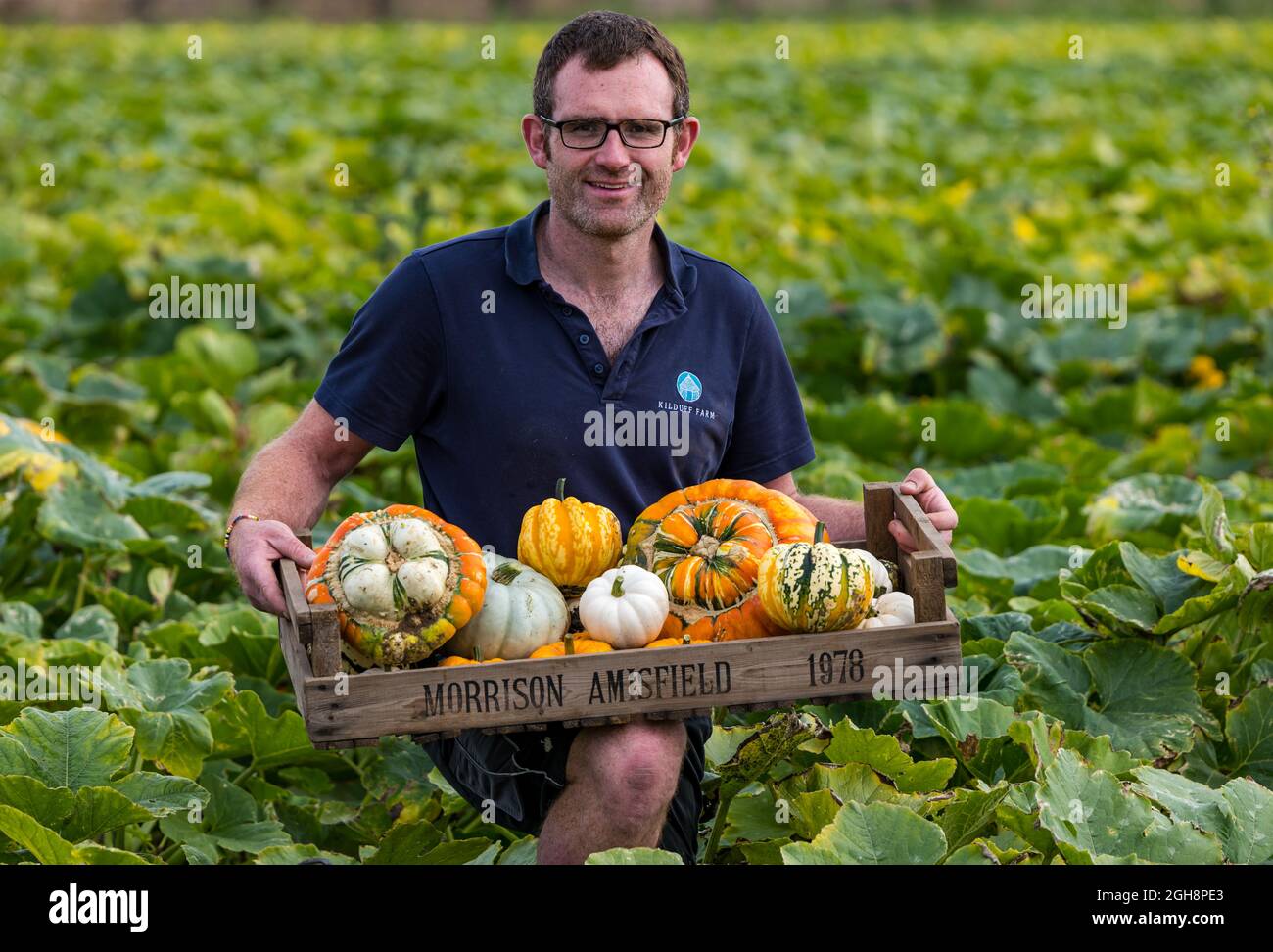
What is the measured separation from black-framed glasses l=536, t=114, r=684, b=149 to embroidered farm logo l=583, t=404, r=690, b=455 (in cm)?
48

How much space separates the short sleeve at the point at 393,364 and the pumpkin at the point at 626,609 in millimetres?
646

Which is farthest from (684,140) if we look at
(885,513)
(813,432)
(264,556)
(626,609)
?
(813,432)

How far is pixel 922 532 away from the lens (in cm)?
295

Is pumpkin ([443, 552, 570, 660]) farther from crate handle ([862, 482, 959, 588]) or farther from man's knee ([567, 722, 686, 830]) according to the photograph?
crate handle ([862, 482, 959, 588])

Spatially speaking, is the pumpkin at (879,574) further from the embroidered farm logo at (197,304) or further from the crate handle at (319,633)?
the embroidered farm logo at (197,304)

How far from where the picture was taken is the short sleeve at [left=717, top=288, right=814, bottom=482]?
3396 millimetres

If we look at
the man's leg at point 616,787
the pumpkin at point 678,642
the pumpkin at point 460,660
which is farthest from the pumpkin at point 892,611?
the pumpkin at point 460,660

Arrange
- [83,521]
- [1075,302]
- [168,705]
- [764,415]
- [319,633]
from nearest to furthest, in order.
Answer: [319,633] < [764,415] < [168,705] < [83,521] < [1075,302]

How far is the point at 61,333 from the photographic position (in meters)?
7.63

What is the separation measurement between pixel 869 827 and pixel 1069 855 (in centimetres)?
32

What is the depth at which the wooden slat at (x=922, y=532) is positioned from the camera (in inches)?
111

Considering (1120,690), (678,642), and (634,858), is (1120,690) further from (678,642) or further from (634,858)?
(634,858)

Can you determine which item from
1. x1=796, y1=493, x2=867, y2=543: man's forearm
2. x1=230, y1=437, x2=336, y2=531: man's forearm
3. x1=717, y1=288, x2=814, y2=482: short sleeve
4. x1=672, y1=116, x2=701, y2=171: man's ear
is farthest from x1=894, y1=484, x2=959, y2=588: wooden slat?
x1=230, y1=437, x2=336, y2=531: man's forearm

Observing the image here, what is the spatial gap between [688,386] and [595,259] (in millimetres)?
298
